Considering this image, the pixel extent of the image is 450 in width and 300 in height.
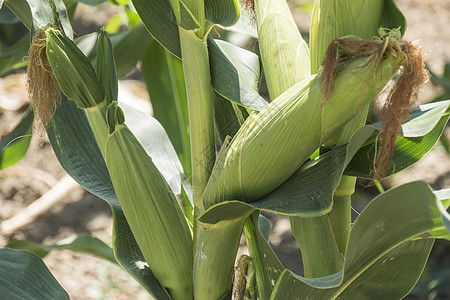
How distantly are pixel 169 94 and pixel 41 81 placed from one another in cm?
48

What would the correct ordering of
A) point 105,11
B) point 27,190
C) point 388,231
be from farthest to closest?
1. point 105,11
2. point 27,190
3. point 388,231

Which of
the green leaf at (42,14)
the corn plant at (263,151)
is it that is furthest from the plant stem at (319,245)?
the green leaf at (42,14)

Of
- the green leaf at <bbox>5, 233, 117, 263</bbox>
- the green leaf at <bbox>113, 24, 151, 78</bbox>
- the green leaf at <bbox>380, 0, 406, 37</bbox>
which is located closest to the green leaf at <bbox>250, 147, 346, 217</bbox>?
the green leaf at <bbox>380, 0, 406, 37</bbox>

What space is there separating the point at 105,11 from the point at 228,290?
1708 millimetres

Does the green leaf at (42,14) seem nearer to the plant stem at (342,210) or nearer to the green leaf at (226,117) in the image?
the green leaf at (226,117)

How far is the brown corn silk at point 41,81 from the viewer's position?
58 cm

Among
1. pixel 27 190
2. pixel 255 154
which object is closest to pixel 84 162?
pixel 255 154

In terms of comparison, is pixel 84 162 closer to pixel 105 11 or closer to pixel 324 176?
pixel 324 176

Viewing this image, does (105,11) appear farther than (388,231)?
Yes

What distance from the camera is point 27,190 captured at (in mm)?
1661

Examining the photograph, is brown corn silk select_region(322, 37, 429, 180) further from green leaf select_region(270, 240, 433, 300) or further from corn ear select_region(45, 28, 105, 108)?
corn ear select_region(45, 28, 105, 108)

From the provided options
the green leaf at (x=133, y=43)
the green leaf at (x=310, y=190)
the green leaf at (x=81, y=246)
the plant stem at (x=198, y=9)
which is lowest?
the green leaf at (x=81, y=246)

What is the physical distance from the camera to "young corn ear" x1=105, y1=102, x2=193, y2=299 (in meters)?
0.55

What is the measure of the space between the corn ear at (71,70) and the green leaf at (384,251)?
24 cm
